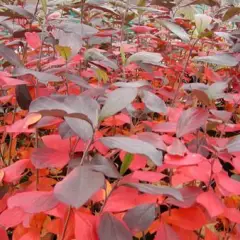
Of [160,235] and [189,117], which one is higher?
[189,117]

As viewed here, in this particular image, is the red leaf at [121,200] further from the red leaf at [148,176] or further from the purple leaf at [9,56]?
the purple leaf at [9,56]

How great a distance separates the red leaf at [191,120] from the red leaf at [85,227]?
0.23 meters

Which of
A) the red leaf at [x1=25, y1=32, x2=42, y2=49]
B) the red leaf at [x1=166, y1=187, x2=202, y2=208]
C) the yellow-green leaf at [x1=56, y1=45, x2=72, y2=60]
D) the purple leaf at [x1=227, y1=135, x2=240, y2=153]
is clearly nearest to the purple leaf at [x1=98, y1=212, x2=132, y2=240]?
the red leaf at [x1=166, y1=187, x2=202, y2=208]

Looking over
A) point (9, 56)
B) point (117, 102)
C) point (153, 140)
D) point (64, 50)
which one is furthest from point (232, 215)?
point (9, 56)

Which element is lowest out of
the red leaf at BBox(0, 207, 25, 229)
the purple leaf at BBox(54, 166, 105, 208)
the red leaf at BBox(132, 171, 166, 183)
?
the red leaf at BBox(0, 207, 25, 229)

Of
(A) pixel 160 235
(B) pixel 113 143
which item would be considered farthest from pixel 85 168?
(A) pixel 160 235

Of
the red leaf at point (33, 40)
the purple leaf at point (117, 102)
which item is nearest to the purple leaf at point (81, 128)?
the purple leaf at point (117, 102)

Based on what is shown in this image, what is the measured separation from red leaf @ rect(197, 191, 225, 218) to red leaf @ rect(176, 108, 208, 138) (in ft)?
0.42

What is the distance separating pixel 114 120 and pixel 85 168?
443mm

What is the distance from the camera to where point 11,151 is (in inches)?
47.0

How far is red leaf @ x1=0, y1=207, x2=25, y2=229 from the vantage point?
0.69 meters

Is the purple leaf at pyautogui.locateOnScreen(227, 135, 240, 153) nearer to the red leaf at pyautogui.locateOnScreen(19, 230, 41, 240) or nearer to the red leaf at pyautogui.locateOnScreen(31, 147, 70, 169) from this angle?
the red leaf at pyautogui.locateOnScreen(31, 147, 70, 169)

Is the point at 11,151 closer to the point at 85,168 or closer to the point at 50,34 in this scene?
the point at 50,34

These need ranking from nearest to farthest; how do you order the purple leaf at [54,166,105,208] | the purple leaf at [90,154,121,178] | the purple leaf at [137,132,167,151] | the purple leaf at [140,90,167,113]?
the purple leaf at [54,166,105,208] < the purple leaf at [90,154,121,178] < the purple leaf at [137,132,167,151] < the purple leaf at [140,90,167,113]
